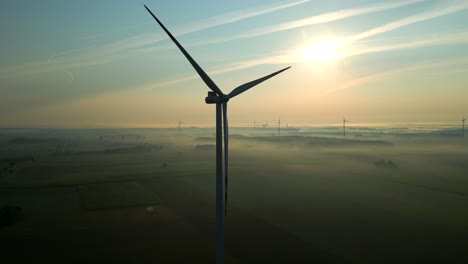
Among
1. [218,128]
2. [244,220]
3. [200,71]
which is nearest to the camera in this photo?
[218,128]

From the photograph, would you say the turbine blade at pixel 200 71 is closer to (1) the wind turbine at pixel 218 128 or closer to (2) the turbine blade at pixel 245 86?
(1) the wind turbine at pixel 218 128

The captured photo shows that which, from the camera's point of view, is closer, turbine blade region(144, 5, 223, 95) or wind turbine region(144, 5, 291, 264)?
wind turbine region(144, 5, 291, 264)

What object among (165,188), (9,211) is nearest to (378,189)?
(165,188)

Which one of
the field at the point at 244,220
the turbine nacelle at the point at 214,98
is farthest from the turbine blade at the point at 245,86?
the field at the point at 244,220

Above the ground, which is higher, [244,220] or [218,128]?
[218,128]

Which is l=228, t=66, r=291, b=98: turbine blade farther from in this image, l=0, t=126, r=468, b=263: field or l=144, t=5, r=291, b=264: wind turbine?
l=0, t=126, r=468, b=263: field

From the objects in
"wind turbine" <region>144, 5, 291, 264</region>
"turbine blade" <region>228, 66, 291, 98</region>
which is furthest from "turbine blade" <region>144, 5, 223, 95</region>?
"turbine blade" <region>228, 66, 291, 98</region>

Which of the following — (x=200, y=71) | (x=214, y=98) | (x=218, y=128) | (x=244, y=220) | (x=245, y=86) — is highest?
(x=200, y=71)

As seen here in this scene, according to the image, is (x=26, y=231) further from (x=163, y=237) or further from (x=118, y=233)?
(x=163, y=237)

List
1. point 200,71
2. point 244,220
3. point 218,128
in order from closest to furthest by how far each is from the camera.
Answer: point 218,128 < point 200,71 < point 244,220

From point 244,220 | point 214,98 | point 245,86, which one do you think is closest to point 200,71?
point 214,98

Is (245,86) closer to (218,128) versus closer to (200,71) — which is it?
(200,71)

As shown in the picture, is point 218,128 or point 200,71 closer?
point 218,128
